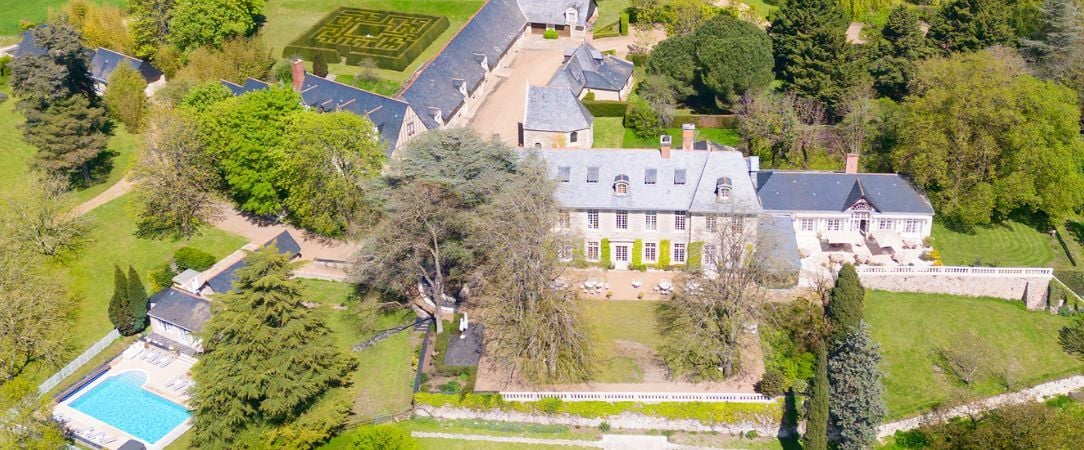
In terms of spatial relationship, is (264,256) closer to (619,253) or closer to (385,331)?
(385,331)

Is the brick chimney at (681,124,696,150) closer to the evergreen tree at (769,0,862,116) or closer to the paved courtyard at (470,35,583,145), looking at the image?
the paved courtyard at (470,35,583,145)

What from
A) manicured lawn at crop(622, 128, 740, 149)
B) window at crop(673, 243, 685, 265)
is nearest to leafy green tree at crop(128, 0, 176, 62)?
manicured lawn at crop(622, 128, 740, 149)

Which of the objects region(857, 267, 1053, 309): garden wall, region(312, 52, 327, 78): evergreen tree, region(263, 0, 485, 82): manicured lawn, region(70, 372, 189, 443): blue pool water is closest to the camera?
region(70, 372, 189, 443): blue pool water

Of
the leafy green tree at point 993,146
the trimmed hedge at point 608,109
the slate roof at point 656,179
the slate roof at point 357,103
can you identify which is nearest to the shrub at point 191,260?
the slate roof at point 357,103

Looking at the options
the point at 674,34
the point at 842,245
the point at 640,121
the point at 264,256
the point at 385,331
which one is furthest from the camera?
the point at 674,34

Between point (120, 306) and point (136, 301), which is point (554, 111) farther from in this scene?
point (120, 306)

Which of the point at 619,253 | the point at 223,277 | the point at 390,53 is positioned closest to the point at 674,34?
the point at 390,53

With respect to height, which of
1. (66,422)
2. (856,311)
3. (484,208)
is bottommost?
(66,422)

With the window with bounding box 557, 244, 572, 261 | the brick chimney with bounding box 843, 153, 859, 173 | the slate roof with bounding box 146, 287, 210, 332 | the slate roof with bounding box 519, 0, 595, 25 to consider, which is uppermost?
the slate roof with bounding box 519, 0, 595, 25
